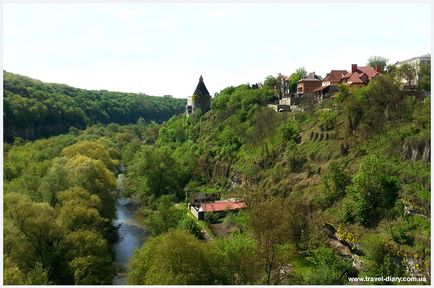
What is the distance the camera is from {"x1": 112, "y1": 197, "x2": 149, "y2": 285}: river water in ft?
120

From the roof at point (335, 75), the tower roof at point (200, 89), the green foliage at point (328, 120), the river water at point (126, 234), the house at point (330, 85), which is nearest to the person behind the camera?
the river water at point (126, 234)

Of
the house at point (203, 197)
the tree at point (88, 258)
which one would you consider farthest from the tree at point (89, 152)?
the tree at point (88, 258)

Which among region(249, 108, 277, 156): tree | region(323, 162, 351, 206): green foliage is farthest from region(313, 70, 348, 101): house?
region(323, 162, 351, 206): green foliage

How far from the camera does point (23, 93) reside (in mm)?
132250

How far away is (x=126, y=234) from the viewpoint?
46.4 metres

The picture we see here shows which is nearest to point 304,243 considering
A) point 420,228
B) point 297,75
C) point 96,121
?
point 420,228

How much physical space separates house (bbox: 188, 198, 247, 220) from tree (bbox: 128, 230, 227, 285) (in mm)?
21350

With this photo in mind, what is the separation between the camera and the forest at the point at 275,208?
90.0 feet

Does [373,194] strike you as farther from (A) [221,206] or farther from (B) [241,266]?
(A) [221,206]

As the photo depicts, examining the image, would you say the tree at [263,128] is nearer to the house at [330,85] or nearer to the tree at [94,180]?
the house at [330,85]

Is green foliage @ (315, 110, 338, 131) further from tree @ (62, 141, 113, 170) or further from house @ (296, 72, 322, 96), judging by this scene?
tree @ (62, 141, 113, 170)

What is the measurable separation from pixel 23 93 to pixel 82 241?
11718 centimetres

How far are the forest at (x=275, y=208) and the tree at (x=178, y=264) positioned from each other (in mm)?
81

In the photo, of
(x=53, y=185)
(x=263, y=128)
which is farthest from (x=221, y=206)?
(x=53, y=185)
